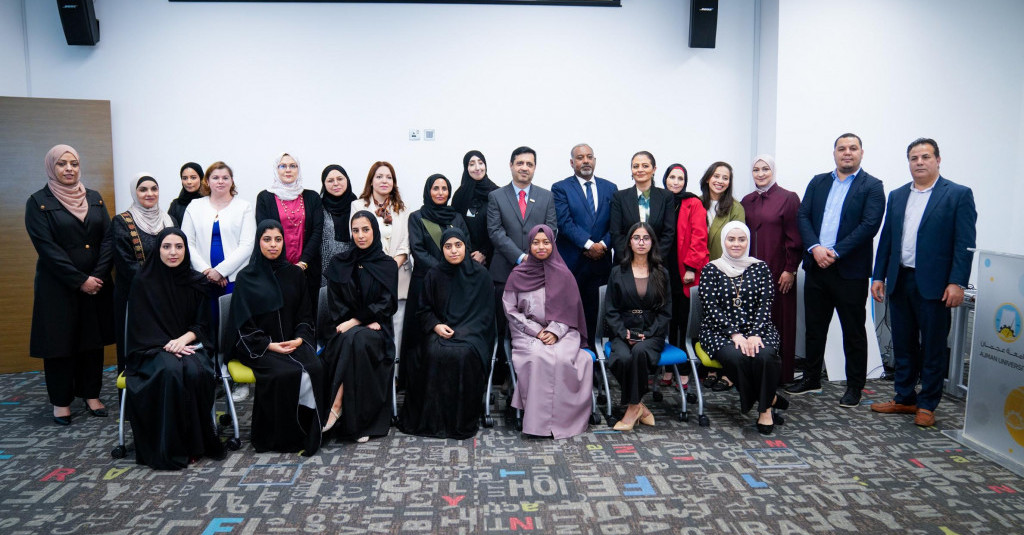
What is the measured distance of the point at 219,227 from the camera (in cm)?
400

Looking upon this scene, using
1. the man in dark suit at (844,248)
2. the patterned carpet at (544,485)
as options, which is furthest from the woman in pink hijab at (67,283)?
the man in dark suit at (844,248)

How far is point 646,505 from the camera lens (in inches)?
106

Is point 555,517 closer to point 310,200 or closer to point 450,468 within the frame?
point 450,468

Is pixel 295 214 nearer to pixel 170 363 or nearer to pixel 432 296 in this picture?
pixel 432 296

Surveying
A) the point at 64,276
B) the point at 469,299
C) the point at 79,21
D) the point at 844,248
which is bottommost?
the point at 469,299

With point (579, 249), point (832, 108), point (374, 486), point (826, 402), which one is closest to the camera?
point (374, 486)

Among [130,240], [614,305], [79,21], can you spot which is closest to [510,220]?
[614,305]

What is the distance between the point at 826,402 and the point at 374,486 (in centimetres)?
299

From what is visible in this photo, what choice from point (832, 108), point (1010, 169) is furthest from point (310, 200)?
point (1010, 169)

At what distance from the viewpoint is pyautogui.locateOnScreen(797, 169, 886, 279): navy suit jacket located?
3932 mm

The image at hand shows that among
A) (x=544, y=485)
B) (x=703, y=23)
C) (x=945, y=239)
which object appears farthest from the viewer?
(x=703, y=23)

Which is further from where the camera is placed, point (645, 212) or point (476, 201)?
point (476, 201)

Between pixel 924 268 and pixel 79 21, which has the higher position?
pixel 79 21

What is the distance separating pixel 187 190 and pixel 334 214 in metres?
1.05
